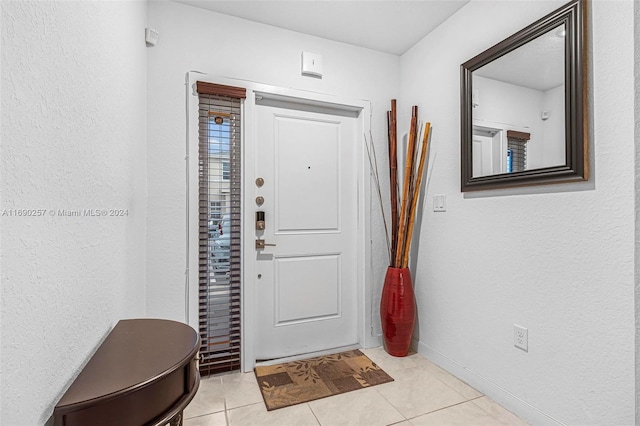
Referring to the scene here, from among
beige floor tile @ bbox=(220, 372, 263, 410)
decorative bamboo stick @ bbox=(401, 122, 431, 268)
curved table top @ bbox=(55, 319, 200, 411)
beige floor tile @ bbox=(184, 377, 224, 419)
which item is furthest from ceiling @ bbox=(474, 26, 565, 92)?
beige floor tile @ bbox=(184, 377, 224, 419)

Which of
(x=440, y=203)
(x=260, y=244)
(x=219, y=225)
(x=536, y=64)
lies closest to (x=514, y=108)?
(x=536, y=64)

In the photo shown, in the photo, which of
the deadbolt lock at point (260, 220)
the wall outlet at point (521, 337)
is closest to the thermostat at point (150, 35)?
the deadbolt lock at point (260, 220)

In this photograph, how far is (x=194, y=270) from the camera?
6.93ft

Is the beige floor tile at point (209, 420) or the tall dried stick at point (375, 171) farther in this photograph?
the tall dried stick at point (375, 171)

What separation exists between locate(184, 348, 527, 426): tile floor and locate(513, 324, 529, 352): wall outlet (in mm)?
377

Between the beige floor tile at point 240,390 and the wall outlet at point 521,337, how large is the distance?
57.3 inches

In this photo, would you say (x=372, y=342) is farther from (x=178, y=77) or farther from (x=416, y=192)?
(x=178, y=77)

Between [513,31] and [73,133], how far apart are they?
214cm

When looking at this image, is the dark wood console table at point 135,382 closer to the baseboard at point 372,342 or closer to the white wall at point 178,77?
the white wall at point 178,77

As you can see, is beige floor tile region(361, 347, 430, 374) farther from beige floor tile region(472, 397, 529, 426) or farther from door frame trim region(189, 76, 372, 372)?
beige floor tile region(472, 397, 529, 426)

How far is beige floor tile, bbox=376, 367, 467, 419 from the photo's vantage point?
1.82 metres

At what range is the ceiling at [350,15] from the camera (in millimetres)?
2127

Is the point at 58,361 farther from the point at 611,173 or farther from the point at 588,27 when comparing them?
the point at 588,27

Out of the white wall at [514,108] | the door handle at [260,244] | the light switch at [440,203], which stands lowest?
the door handle at [260,244]
